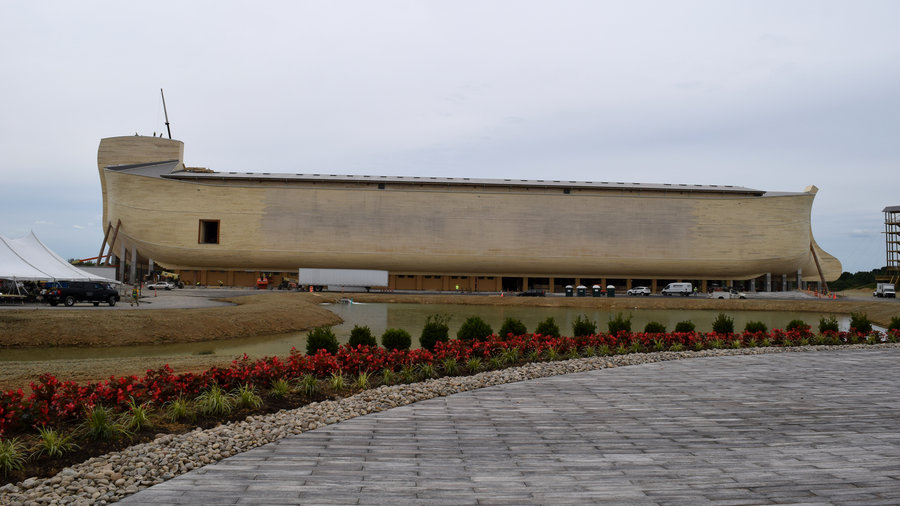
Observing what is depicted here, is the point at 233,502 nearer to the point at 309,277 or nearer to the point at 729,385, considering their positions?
the point at 729,385

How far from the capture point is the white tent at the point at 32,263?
94.8ft

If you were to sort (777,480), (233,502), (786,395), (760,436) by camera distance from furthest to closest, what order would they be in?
(786,395) < (760,436) < (777,480) < (233,502)

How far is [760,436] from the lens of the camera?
24.0ft

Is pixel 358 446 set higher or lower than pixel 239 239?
lower

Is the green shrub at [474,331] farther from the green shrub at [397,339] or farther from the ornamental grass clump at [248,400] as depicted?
the ornamental grass clump at [248,400]

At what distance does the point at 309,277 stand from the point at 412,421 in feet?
202

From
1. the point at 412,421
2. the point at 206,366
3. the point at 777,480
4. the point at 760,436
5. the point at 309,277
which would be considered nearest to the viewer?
the point at 777,480

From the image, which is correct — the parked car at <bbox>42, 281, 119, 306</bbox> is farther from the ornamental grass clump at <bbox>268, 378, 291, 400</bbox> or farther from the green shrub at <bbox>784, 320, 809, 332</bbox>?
the green shrub at <bbox>784, 320, 809, 332</bbox>

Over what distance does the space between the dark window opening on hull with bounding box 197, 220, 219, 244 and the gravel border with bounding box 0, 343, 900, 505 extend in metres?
72.8

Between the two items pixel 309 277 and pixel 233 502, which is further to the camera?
pixel 309 277

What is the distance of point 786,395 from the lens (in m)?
9.86

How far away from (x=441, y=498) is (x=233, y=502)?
1891 millimetres

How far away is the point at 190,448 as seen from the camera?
6.35m

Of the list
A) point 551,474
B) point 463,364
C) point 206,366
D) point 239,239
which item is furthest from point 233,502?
point 239,239
